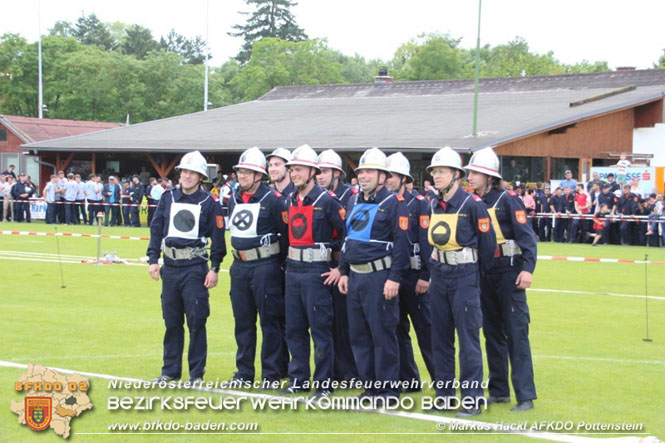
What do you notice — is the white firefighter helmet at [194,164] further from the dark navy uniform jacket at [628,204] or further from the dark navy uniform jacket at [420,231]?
the dark navy uniform jacket at [628,204]

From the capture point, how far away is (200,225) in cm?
893

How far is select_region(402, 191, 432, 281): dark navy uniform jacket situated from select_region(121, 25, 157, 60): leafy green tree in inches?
4365

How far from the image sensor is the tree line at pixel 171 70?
7575cm

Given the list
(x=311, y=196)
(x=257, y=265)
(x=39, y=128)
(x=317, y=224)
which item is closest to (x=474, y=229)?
(x=317, y=224)

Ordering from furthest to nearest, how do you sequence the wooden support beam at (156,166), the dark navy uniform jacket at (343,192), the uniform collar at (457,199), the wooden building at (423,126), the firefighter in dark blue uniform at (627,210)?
the wooden support beam at (156,166) → the wooden building at (423,126) → the firefighter in dark blue uniform at (627,210) → the dark navy uniform jacket at (343,192) → the uniform collar at (457,199)

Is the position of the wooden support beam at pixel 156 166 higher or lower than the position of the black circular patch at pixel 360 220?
higher

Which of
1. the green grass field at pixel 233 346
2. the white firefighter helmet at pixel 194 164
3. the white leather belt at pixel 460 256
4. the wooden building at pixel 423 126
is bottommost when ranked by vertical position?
the green grass field at pixel 233 346

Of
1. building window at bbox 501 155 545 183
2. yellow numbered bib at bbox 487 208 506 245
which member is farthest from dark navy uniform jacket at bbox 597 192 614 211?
yellow numbered bib at bbox 487 208 506 245

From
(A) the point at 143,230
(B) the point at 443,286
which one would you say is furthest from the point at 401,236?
(A) the point at 143,230

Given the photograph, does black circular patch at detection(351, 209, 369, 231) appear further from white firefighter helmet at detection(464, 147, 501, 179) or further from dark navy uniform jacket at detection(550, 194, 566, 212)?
dark navy uniform jacket at detection(550, 194, 566, 212)

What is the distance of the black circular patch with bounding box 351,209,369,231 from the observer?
822 centimetres

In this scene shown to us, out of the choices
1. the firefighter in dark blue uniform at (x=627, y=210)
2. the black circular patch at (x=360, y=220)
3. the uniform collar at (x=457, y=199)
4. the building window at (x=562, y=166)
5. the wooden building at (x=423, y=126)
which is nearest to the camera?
the uniform collar at (x=457, y=199)

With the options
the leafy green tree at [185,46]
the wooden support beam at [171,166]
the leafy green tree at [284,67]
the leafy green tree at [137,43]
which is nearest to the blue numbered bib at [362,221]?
the wooden support beam at [171,166]

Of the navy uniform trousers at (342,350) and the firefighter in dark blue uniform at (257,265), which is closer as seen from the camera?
the firefighter in dark blue uniform at (257,265)
